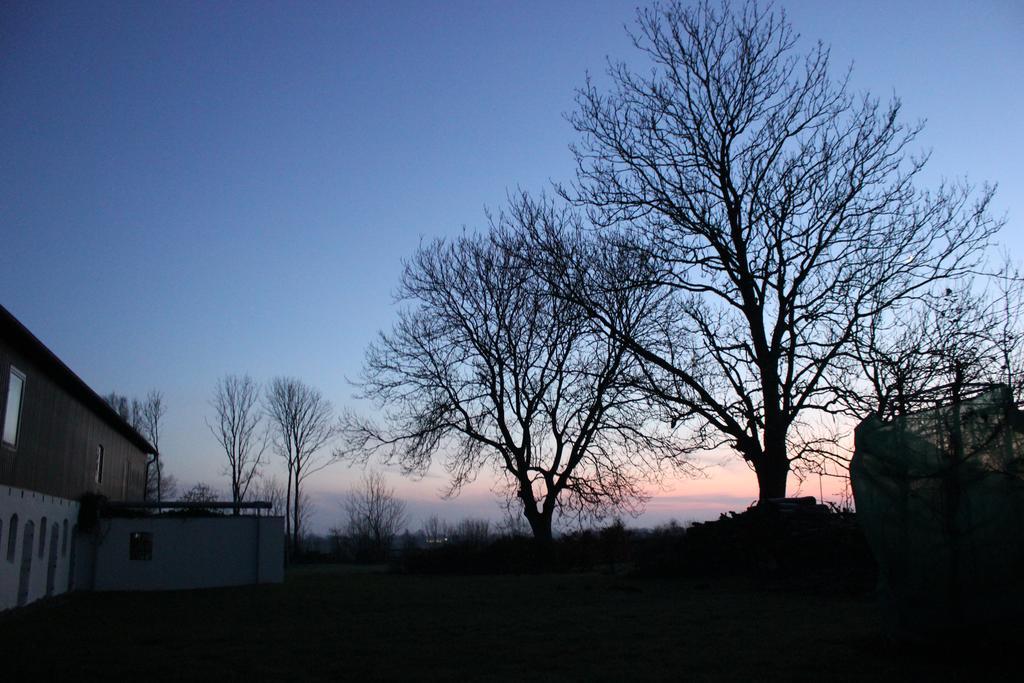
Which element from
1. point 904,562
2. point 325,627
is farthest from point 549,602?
point 904,562

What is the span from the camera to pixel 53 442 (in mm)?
20422

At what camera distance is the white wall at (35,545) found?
1666 centimetres

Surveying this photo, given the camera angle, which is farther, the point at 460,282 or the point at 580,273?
the point at 460,282

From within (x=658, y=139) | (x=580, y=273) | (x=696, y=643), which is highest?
(x=658, y=139)

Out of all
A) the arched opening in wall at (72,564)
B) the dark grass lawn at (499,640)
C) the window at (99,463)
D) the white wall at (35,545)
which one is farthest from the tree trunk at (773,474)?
the window at (99,463)

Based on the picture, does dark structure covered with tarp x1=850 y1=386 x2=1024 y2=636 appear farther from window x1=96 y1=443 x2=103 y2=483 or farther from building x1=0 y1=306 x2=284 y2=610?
window x1=96 y1=443 x2=103 y2=483

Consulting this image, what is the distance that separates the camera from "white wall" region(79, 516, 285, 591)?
2625cm

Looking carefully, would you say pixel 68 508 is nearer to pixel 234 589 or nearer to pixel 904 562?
pixel 234 589

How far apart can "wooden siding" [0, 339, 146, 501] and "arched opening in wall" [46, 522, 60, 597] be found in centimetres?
93

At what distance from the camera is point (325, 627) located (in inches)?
523

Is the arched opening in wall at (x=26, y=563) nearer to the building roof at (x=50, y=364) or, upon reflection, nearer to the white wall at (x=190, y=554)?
the building roof at (x=50, y=364)

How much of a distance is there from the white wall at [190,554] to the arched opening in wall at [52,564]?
379 centimetres

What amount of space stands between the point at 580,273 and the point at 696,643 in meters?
14.2

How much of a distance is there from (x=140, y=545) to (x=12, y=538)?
31.5 ft
